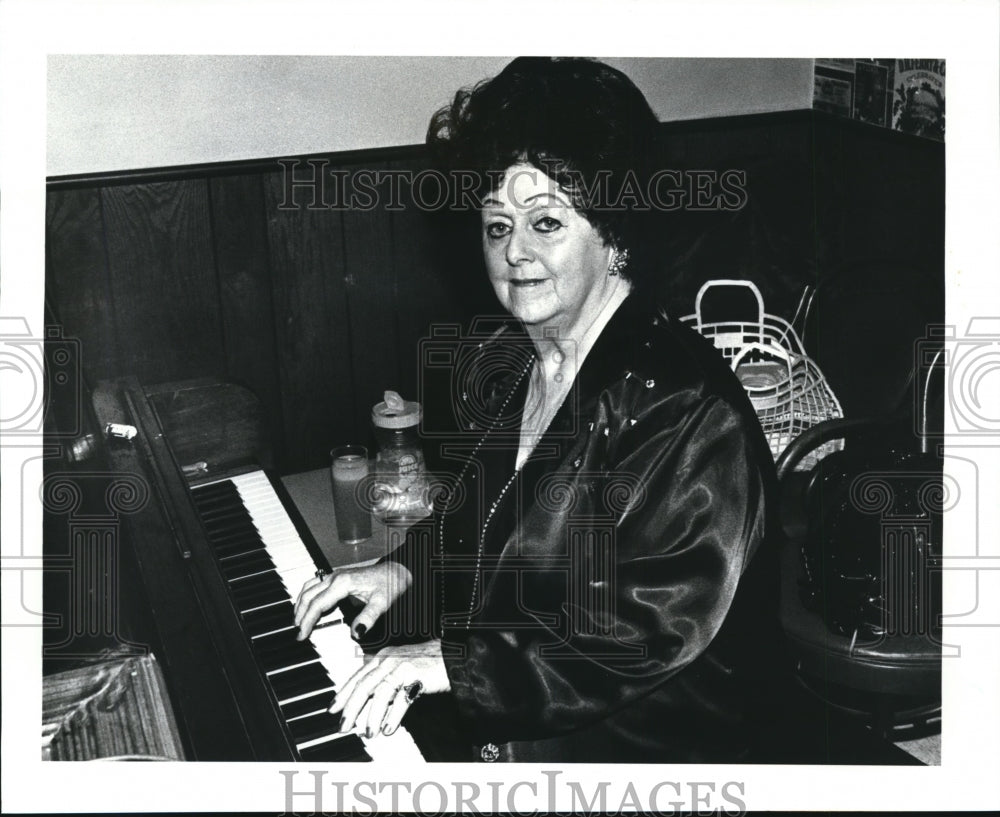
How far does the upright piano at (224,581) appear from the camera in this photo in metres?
1.56

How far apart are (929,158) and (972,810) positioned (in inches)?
46.6

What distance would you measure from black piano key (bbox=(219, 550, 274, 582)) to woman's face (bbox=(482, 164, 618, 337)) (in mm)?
599

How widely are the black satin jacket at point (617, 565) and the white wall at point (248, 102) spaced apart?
430 millimetres

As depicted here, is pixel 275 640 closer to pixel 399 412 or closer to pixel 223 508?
pixel 223 508

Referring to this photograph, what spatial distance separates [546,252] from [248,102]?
0.58 m

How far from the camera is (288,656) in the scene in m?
1.67

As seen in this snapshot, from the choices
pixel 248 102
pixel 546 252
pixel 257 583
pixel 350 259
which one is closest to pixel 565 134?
pixel 546 252

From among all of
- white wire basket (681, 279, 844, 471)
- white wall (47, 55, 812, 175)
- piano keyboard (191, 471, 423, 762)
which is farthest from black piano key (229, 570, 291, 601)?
white wire basket (681, 279, 844, 471)

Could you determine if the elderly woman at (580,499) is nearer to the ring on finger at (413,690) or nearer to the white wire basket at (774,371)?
the ring on finger at (413,690)

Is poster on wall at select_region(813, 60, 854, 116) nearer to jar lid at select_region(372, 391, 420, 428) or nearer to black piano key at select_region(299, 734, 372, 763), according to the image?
jar lid at select_region(372, 391, 420, 428)

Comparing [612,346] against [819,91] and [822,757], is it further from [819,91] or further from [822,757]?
[822,757]

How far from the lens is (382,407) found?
1891 millimetres

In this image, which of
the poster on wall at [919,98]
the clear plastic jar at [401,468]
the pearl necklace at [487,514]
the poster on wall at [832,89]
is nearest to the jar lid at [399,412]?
the clear plastic jar at [401,468]

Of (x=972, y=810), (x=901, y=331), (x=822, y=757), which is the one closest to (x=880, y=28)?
(x=901, y=331)
